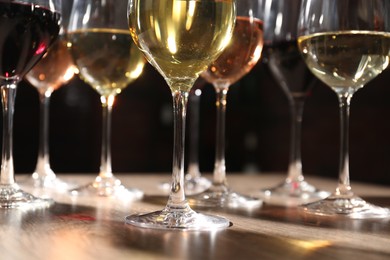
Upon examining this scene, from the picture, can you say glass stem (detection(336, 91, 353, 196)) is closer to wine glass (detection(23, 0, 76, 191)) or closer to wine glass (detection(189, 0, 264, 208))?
wine glass (detection(189, 0, 264, 208))

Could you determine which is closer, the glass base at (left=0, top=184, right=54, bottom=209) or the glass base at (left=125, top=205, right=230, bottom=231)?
the glass base at (left=125, top=205, right=230, bottom=231)

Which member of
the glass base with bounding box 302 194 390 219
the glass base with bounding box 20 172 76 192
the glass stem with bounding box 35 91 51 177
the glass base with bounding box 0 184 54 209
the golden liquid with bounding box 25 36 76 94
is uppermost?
the golden liquid with bounding box 25 36 76 94

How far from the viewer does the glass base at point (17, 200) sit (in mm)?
857

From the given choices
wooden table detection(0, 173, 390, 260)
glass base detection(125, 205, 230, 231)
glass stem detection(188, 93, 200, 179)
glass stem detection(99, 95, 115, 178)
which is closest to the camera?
wooden table detection(0, 173, 390, 260)

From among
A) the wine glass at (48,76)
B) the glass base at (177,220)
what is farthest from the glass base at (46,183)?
the glass base at (177,220)

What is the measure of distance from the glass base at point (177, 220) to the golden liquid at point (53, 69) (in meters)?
0.52

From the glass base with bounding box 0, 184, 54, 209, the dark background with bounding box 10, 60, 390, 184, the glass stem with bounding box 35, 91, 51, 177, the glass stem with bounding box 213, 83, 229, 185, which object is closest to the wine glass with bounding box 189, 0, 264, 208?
the glass stem with bounding box 213, 83, 229, 185

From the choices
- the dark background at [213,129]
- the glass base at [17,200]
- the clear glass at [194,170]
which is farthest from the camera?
the dark background at [213,129]

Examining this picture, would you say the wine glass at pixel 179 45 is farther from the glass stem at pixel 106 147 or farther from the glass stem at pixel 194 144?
the glass stem at pixel 194 144

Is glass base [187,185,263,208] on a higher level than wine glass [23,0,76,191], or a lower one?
lower

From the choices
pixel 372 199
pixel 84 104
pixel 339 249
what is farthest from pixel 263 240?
pixel 84 104

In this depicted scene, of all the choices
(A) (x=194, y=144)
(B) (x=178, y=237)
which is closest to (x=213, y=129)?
(A) (x=194, y=144)

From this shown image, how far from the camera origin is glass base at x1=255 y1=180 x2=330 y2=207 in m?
1.03

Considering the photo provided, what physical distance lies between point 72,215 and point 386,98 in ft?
6.59
